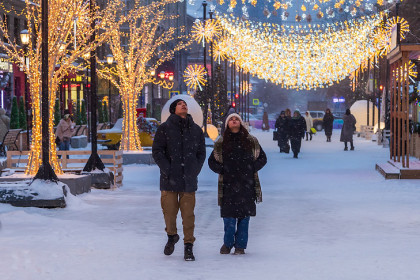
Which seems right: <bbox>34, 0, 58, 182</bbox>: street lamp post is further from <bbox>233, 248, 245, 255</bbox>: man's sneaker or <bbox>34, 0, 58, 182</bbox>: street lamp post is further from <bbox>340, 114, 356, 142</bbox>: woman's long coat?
<bbox>340, 114, 356, 142</bbox>: woman's long coat

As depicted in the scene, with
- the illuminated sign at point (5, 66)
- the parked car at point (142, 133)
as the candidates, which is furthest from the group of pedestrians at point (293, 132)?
the illuminated sign at point (5, 66)

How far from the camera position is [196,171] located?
10.4m

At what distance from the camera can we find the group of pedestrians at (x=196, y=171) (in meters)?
10.3

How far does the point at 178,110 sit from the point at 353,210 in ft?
20.0

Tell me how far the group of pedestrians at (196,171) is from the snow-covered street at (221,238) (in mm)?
324

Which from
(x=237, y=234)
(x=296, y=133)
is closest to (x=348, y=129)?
(x=296, y=133)

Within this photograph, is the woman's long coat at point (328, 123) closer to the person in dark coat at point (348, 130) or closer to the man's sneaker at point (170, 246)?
the person in dark coat at point (348, 130)

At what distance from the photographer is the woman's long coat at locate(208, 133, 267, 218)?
10562 mm

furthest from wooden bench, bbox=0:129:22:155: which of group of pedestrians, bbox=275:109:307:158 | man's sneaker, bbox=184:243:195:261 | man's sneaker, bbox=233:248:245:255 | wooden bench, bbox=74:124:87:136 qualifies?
man's sneaker, bbox=184:243:195:261

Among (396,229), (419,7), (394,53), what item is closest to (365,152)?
(394,53)

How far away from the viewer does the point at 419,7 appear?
2699 inches

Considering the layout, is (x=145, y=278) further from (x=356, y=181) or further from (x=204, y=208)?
(x=356, y=181)

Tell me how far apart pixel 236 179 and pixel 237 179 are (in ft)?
0.04

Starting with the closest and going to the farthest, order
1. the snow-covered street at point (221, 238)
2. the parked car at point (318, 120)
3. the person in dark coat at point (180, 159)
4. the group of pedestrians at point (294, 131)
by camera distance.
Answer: the snow-covered street at point (221, 238)
the person in dark coat at point (180, 159)
the group of pedestrians at point (294, 131)
the parked car at point (318, 120)
